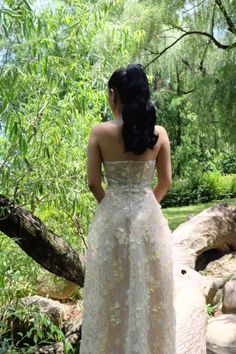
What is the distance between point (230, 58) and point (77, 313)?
14.1ft

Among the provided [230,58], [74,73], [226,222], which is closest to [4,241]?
[74,73]

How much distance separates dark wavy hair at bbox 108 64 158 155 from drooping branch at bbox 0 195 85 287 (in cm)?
90

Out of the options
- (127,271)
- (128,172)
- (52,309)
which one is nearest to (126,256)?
(127,271)

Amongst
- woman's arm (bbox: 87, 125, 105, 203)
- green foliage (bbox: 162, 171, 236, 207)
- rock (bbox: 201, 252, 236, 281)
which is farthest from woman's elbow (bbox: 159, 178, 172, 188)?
green foliage (bbox: 162, 171, 236, 207)

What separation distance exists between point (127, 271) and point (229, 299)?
2.23m

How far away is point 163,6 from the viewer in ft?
25.6

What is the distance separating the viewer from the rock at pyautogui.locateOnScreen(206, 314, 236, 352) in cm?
361

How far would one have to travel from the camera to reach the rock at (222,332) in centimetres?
361

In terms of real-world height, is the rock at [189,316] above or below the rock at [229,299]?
above

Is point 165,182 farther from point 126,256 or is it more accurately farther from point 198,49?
point 198,49

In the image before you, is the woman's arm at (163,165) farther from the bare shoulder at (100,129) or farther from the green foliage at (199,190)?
the green foliage at (199,190)

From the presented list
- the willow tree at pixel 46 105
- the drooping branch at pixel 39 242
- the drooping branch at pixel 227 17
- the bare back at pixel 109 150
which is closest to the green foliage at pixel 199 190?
the drooping branch at pixel 227 17

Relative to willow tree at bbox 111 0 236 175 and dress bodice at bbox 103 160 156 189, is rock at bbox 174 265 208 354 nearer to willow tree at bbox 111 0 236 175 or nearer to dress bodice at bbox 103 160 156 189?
dress bodice at bbox 103 160 156 189

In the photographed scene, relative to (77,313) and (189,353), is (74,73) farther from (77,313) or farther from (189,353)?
(77,313)
